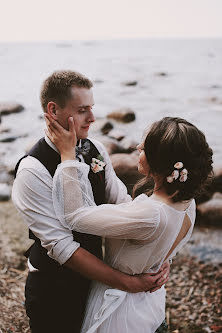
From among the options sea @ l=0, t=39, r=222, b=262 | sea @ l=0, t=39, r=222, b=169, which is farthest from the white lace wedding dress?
sea @ l=0, t=39, r=222, b=169

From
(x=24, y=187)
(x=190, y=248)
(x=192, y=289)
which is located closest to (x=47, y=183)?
(x=24, y=187)

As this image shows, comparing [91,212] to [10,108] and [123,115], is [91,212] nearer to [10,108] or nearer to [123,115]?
[123,115]

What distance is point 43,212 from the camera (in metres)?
1.64

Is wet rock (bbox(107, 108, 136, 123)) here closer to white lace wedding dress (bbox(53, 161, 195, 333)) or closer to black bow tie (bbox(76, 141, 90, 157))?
black bow tie (bbox(76, 141, 90, 157))

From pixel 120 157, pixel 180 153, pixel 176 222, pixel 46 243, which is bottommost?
pixel 120 157

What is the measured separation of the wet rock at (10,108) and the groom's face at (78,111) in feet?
29.2

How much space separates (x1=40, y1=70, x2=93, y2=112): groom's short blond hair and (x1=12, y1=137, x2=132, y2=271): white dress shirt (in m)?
0.33

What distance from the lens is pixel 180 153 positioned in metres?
1.51

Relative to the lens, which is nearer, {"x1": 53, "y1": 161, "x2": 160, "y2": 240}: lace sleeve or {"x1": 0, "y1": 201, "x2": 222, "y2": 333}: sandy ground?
{"x1": 53, "y1": 161, "x2": 160, "y2": 240}: lace sleeve

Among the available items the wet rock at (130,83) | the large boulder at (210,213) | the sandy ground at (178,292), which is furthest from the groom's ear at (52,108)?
the wet rock at (130,83)

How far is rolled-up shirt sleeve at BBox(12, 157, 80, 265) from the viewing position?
1.61 m

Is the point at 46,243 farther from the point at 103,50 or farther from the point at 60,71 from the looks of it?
the point at 103,50

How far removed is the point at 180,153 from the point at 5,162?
6.47m

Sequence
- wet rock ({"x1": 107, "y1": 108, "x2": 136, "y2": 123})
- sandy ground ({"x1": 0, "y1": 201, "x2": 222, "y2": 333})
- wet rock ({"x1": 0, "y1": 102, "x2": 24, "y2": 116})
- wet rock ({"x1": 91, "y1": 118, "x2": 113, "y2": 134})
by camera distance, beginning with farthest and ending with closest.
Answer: wet rock ({"x1": 0, "y1": 102, "x2": 24, "y2": 116}) → wet rock ({"x1": 107, "y1": 108, "x2": 136, "y2": 123}) → wet rock ({"x1": 91, "y1": 118, "x2": 113, "y2": 134}) → sandy ground ({"x1": 0, "y1": 201, "x2": 222, "y2": 333})
